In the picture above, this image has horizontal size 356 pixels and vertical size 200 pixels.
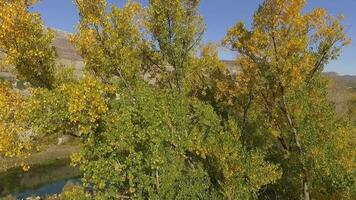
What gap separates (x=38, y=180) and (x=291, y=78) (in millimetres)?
A: 68952

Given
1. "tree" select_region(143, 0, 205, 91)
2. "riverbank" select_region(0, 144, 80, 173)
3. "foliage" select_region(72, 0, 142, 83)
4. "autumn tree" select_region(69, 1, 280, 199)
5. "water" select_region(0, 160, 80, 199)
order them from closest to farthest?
"autumn tree" select_region(69, 1, 280, 199), "foliage" select_region(72, 0, 142, 83), "tree" select_region(143, 0, 205, 91), "water" select_region(0, 160, 80, 199), "riverbank" select_region(0, 144, 80, 173)

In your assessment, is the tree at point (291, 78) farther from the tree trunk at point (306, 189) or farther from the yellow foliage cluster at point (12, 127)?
the yellow foliage cluster at point (12, 127)

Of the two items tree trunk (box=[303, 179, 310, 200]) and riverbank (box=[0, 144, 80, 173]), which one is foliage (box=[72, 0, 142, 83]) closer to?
tree trunk (box=[303, 179, 310, 200])

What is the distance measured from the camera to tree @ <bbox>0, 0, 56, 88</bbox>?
85.4 ft

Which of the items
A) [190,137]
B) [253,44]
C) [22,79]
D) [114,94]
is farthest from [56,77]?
[253,44]

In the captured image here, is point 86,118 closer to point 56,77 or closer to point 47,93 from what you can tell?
point 47,93

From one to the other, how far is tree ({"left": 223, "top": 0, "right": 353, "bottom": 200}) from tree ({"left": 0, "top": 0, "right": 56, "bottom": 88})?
17.0 metres

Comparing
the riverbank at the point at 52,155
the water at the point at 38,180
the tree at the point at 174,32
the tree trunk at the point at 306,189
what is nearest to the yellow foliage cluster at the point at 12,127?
the tree at the point at 174,32

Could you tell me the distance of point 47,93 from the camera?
80.3ft

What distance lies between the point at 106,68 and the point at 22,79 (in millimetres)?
6049

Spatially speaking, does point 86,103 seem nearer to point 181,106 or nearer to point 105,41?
point 105,41

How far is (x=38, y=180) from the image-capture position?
8706 centimetres

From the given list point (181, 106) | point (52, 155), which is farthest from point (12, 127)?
point (52, 155)

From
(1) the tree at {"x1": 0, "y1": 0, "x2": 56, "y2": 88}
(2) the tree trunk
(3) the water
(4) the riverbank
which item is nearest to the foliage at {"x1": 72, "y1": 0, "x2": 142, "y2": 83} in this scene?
(1) the tree at {"x1": 0, "y1": 0, "x2": 56, "y2": 88}
